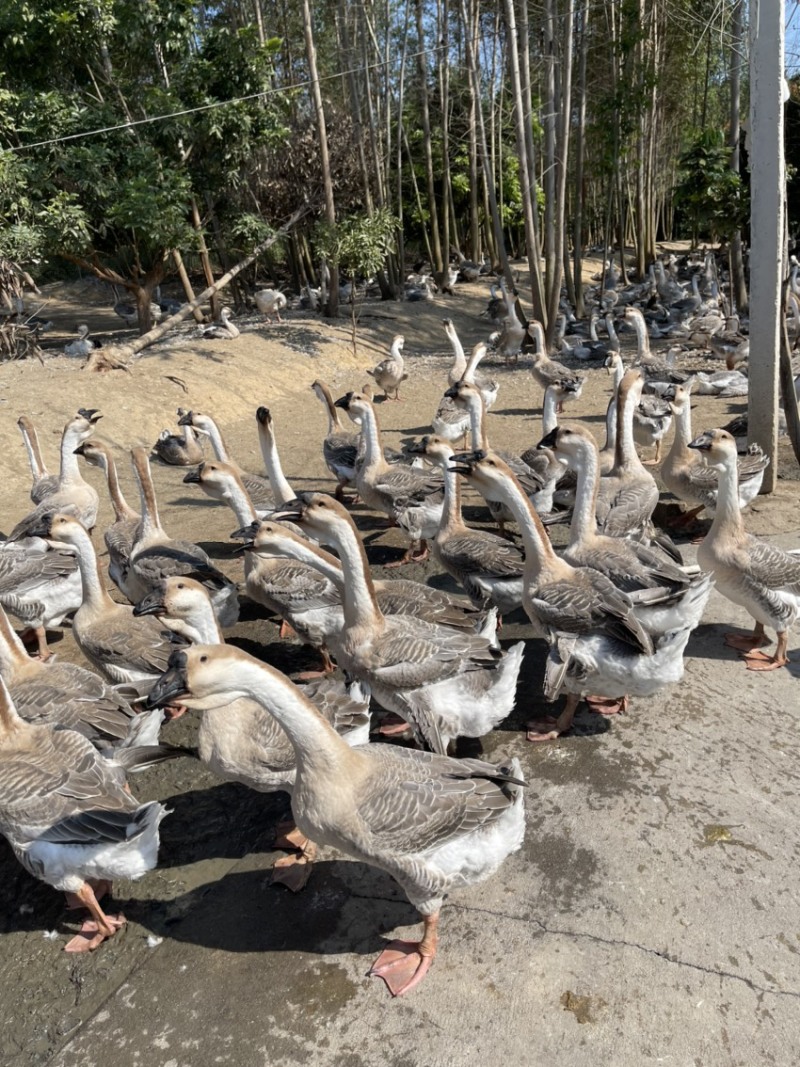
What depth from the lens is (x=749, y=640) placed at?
616cm

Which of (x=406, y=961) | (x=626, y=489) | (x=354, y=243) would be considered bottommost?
(x=406, y=961)

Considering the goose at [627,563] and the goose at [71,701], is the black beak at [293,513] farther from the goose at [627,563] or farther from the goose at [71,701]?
the goose at [627,563]

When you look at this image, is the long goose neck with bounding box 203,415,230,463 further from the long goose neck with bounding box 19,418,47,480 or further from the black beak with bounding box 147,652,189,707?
the black beak with bounding box 147,652,189,707

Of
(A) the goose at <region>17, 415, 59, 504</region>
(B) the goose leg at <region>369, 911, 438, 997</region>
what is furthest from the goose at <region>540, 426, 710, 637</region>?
(A) the goose at <region>17, 415, 59, 504</region>

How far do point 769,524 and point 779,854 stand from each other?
17.1ft

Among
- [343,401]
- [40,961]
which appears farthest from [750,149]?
[40,961]

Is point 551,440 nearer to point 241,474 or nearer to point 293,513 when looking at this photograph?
point 293,513

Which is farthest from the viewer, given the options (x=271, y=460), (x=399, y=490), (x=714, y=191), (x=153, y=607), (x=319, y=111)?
(x=319, y=111)

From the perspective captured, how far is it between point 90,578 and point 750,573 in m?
5.28

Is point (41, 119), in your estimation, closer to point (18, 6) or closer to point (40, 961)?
point (18, 6)

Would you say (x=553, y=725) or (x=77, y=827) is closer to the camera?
(x=77, y=827)

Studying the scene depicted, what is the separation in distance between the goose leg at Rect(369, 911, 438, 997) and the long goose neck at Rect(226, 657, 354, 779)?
947 mm

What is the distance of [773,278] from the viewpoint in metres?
8.45

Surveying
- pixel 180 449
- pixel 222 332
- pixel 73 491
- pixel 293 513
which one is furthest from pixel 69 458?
pixel 222 332
